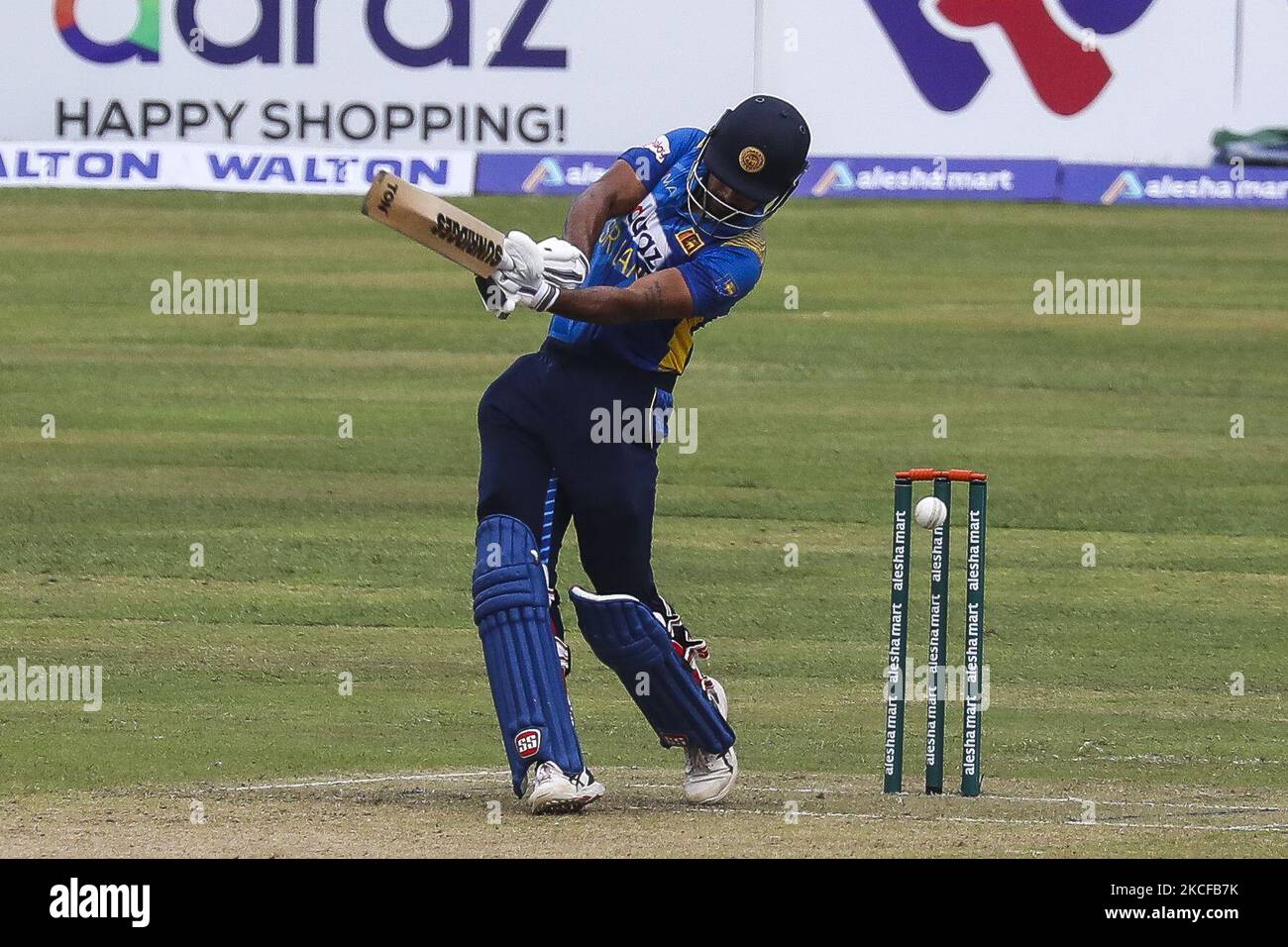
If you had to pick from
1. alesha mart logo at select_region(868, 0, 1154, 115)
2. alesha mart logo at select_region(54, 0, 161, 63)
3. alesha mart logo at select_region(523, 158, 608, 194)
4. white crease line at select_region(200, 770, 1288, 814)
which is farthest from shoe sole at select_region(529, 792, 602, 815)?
alesha mart logo at select_region(54, 0, 161, 63)

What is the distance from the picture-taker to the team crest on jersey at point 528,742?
25.8 ft

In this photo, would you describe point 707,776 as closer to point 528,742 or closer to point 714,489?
point 528,742

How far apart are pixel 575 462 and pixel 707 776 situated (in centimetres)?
126

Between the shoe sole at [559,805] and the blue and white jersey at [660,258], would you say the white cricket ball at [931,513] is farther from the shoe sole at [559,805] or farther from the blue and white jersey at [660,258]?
the shoe sole at [559,805]

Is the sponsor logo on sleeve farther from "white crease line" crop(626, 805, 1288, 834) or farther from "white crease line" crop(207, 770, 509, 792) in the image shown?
"white crease line" crop(207, 770, 509, 792)

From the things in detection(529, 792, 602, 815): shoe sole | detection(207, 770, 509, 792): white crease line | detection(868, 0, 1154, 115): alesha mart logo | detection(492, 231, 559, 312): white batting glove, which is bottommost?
detection(207, 770, 509, 792): white crease line

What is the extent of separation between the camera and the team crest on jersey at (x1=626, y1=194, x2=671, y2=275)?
8172 mm

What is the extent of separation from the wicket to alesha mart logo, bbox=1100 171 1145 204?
21790 millimetres

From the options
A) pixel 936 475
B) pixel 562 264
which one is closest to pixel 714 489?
pixel 936 475

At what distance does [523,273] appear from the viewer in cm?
729

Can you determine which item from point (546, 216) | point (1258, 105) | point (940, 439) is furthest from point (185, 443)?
point (1258, 105)

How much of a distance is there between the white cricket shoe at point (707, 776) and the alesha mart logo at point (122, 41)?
22736 millimetres

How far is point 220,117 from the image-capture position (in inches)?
1152

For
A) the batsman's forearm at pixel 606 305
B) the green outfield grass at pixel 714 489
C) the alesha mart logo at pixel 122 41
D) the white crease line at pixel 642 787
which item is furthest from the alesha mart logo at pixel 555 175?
the batsman's forearm at pixel 606 305
